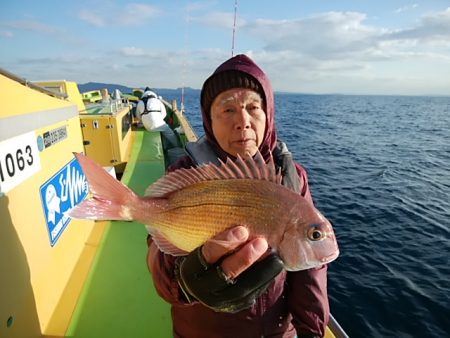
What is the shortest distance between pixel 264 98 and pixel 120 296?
2581 mm

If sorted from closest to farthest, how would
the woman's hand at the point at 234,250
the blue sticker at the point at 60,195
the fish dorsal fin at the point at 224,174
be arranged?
the woman's hand at the point at 234,250 < the fish dorsal fin at the point at 224,174 < the blue sticker at the point at 60,195

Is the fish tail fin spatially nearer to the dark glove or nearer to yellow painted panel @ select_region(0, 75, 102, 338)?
the dark glove

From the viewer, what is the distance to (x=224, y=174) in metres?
1.80

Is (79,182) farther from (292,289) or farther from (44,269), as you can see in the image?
(292,289)

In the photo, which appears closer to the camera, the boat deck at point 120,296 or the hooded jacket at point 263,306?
the hooded jacket at point 263,306

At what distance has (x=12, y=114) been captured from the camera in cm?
213

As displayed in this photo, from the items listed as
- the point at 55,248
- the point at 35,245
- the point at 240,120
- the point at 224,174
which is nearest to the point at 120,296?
the point at 55,248

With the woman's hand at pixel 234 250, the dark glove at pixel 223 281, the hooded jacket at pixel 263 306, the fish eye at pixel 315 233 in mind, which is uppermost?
the fish eye at pixel 315 233

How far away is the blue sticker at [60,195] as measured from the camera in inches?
107

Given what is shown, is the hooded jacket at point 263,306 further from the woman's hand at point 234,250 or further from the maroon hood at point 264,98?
the woman's hand at point 234,250

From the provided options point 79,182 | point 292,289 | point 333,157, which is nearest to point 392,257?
point 292,289

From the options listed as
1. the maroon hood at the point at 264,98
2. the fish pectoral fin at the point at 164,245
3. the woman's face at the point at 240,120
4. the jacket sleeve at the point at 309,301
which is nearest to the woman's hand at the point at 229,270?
the fish pectoral fin at the point at 164,245

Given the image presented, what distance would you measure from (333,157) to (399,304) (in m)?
14.4

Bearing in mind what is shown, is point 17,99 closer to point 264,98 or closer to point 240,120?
point 240,120
